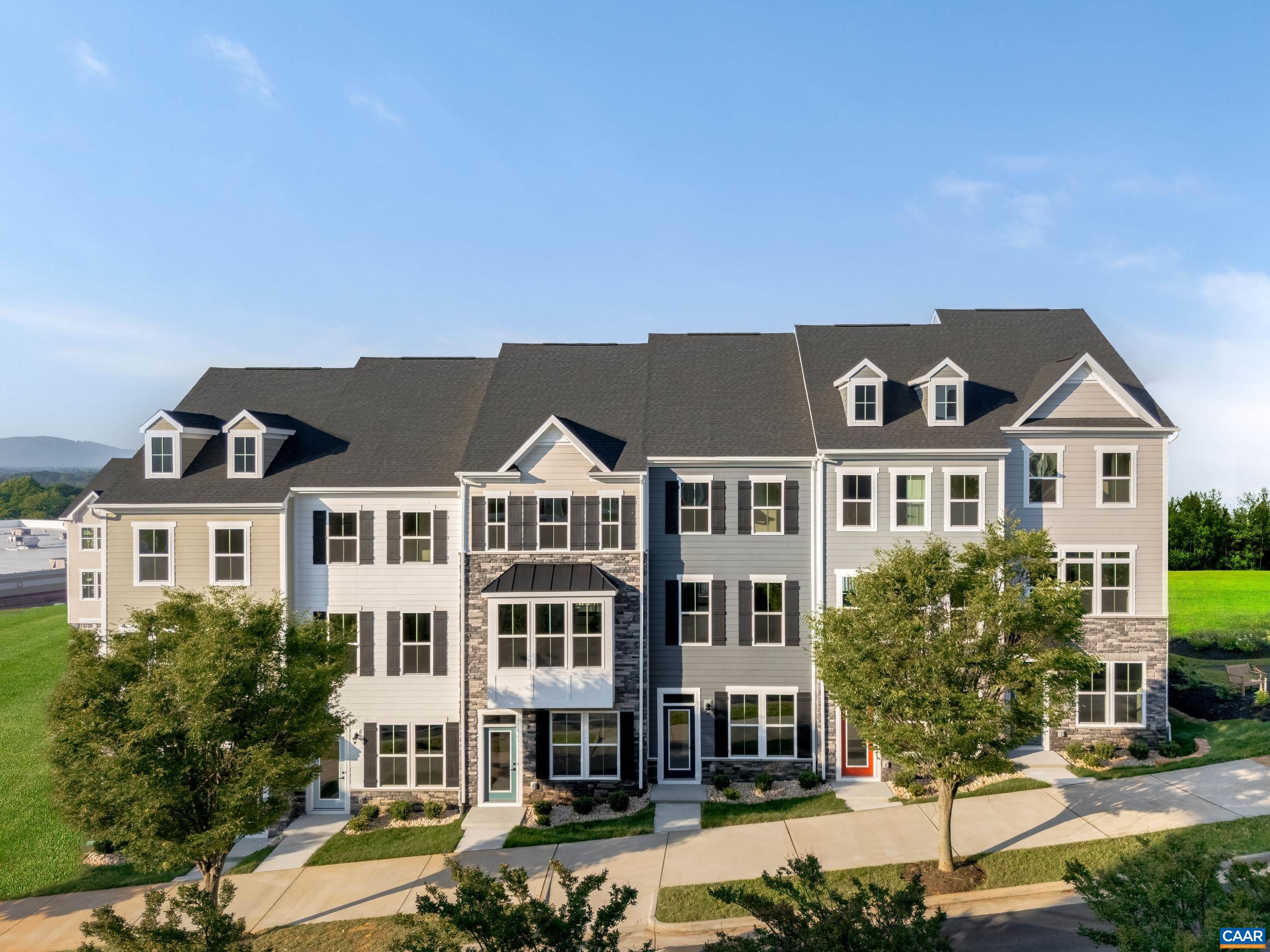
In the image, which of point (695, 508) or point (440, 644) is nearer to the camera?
point (440, 644)

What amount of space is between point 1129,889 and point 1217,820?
1052 cm

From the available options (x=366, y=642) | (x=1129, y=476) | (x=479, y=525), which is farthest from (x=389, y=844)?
(x=1129, y=476)

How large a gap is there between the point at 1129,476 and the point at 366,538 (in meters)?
23.8

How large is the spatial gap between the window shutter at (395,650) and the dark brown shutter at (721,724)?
9919 mm

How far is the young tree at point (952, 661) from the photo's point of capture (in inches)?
595

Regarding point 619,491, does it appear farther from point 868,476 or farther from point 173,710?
point 173,710

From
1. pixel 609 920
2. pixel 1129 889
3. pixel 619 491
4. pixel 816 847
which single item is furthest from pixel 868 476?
pixel 609 920

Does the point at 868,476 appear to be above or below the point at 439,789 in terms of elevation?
above

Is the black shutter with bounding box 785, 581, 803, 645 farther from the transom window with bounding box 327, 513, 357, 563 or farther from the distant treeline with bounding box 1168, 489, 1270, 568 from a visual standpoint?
the distant treeline with bounding box 1168, 489, 1270, 568

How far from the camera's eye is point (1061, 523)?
2233cm

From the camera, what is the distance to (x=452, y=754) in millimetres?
22188

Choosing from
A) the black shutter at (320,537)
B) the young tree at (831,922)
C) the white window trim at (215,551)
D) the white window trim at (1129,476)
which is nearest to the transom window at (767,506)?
the white window trim at (1129,476)

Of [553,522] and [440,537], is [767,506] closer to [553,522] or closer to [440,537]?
[553,522]

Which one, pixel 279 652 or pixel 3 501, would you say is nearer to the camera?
pixel 279 652
